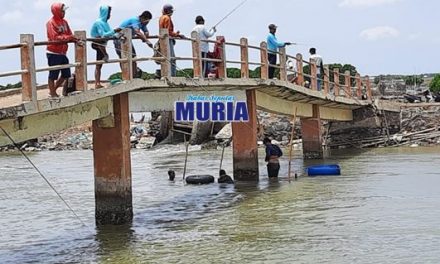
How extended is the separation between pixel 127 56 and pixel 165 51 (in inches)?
63.6

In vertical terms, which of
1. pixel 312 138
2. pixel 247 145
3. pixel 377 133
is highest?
pixel 377 133

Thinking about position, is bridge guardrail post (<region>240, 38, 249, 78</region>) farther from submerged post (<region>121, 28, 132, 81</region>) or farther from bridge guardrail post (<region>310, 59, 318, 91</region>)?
bridge guardrail post (<region>310, 59, 318, 91</region>)

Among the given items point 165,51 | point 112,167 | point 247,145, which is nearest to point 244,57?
point 247,145

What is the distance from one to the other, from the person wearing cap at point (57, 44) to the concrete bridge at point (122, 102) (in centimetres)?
23

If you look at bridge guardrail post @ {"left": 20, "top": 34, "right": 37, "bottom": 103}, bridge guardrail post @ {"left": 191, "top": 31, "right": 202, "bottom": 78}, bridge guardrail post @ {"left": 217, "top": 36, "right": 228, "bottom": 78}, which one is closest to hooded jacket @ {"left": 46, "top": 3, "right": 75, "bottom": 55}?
bridge guardrail post @ {"left": 20, "top": 34, "right": 37, "bottom": 103}

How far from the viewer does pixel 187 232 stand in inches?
583

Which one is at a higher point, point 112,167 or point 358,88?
point 358,88

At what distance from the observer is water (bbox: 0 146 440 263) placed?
41.2 feet

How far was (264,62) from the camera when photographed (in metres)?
22.3

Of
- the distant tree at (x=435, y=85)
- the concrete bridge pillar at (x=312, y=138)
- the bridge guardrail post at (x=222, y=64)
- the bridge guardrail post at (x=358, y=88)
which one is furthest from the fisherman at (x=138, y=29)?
the distant tree at (x=435, y=85)

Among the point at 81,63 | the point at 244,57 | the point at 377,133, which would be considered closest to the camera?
the point at 81,63

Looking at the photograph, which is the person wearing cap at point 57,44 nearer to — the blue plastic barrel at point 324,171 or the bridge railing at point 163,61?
the bridge railing at point 163,61

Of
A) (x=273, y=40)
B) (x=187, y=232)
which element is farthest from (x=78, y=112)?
(x=273, y=40)

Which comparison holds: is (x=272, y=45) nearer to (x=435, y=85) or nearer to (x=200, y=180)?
(x=200, y=180)
